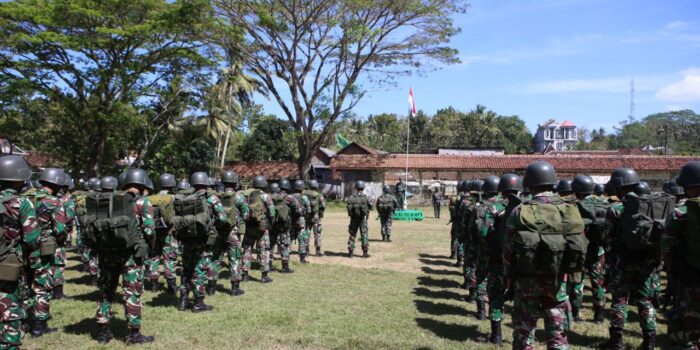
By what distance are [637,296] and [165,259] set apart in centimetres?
792

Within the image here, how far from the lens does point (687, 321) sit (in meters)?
4.75

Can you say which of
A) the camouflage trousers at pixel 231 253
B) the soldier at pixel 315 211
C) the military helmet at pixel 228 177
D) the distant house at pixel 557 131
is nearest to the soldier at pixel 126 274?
the camouflage trousers at pixel 231 253

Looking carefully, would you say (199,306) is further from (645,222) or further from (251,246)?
(645,222)

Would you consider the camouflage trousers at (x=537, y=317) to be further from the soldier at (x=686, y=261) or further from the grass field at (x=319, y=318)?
the grass field at (x=319, y=318)

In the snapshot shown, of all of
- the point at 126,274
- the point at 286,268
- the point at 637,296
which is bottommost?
the point at 286,268

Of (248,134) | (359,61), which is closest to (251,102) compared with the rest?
(248,134)

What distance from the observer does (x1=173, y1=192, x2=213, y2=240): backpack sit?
7723mm

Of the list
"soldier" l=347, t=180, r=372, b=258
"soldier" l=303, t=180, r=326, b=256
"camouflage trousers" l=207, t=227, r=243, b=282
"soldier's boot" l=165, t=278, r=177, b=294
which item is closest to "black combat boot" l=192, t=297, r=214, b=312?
"camouflage trousers" l=207, t=227, r=243, b=282

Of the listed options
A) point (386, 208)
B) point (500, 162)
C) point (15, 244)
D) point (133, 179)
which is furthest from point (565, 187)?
point (500, 162)

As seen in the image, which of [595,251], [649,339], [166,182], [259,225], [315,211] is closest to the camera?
[649,339]

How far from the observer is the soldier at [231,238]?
8797mm

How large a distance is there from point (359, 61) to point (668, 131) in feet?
271

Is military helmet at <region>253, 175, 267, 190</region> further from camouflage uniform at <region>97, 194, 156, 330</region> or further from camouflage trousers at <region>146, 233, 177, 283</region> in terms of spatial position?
camouflage uniform at <region>97, 194, 156, 330</region>

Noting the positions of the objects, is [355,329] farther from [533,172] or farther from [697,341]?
[697,341]
